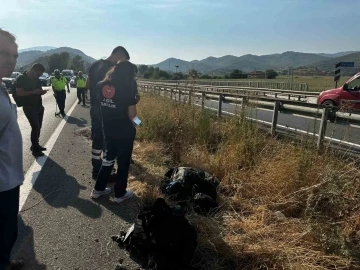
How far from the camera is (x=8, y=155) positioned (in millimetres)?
2416

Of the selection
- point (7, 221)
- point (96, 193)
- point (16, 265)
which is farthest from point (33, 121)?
point (7, 221)

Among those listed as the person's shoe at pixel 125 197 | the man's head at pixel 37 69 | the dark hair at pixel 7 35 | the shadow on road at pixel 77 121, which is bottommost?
the shadow on road at pixel 77 121

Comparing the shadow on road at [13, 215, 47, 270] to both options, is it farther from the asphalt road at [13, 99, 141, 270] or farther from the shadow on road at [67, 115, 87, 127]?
the shadow on road at [67, 115, 87, 127]

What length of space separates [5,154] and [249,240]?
8.11 ft

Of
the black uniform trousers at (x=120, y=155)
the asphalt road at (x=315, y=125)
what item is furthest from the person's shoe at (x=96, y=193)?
Answer: the asphalt road at (x=315, y=125)

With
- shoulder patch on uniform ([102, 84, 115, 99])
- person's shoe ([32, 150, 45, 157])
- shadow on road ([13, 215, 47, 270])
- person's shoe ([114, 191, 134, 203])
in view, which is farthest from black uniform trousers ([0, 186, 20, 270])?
person's shoe ([32, 150, 45, 157])

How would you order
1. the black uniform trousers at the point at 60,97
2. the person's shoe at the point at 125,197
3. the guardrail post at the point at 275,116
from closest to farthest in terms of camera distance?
the person's shoe at the point at 125,197 < the guardrail post at the point at 275,116 < the black uniform trousers at the point at 60,97

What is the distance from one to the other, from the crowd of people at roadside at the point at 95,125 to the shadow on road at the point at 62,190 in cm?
28

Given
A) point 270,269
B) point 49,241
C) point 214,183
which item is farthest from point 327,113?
point 49,241

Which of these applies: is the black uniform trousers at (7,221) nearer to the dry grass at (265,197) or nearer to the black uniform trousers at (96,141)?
the dry grass at (265,197)

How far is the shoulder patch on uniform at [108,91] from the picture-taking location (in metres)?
4.34

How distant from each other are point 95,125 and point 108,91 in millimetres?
1436

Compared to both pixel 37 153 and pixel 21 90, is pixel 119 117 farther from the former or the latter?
pixel 21 90

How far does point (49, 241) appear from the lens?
347cm
